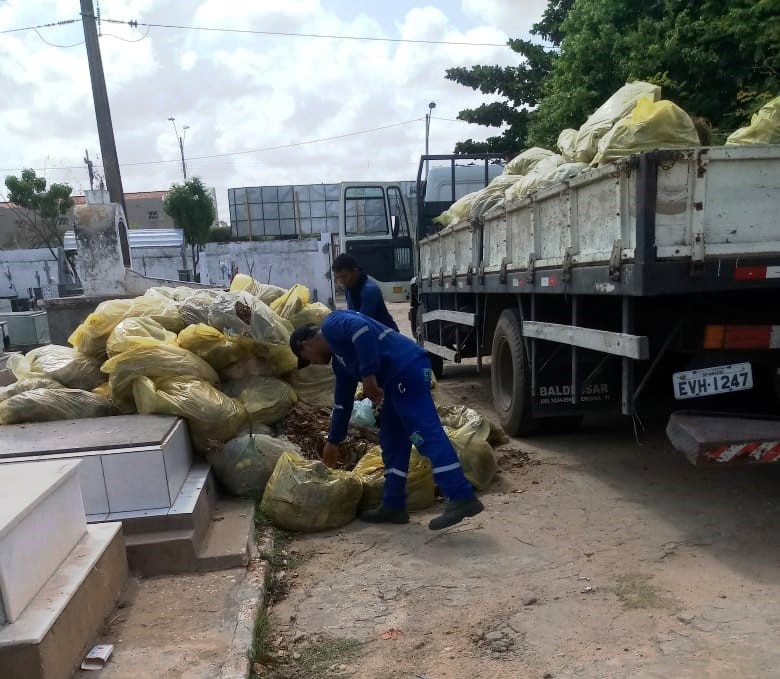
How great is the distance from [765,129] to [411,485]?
2731 millimetres

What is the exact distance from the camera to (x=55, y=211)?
26734 mm

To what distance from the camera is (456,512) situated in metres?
3.46

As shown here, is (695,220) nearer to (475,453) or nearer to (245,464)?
(475,453)

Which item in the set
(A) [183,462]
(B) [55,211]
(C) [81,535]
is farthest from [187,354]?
(B) [55,211]

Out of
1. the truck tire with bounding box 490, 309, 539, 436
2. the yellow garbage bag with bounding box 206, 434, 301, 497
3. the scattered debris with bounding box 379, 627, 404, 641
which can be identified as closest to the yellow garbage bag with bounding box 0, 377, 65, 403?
the yellow garbage bag with bounding box 206, 434, 301, 497

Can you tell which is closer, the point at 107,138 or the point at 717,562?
the point at 717,562

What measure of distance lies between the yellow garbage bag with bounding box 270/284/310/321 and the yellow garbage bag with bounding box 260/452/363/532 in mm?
1707

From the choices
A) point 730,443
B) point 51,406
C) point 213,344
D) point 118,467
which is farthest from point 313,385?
point 730,443

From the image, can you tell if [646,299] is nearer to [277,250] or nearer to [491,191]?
[491,191]

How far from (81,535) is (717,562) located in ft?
8.81

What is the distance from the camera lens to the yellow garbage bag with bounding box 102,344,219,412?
3.85 metres

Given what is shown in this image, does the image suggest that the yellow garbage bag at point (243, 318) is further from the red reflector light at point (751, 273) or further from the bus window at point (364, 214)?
the bus window at point (364, 214)

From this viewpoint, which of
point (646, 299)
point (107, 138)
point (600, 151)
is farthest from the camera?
point (107, 138)

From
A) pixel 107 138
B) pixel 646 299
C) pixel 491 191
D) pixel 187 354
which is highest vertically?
pixel 107 138
